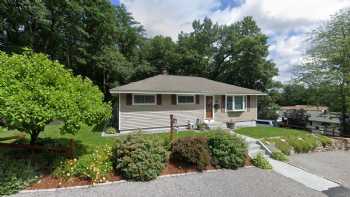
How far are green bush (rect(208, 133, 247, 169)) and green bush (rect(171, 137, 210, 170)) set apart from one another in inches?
17.3

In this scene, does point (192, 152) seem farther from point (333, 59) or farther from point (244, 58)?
→ point (244, 58)

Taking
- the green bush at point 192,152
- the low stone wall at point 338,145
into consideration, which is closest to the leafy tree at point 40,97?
the green bush at point 192,152

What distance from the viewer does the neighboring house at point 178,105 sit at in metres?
12.3

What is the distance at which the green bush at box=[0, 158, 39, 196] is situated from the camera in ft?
17.2

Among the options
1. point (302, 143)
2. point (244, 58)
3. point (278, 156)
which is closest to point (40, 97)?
point (278, 156)

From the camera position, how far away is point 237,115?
53.2 feet

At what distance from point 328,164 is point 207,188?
735cm

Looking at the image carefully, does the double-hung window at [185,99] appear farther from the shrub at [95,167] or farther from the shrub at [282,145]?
the shrub at [95,167]

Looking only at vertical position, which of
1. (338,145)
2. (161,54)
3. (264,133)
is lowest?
(338,145)

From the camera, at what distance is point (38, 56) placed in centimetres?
621

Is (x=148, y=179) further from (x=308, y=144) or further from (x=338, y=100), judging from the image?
(x=338, y=100)

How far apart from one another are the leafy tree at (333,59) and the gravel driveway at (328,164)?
9.40 m

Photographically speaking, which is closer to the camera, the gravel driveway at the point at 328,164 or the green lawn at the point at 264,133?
the gravel driveway at the point at 328,164

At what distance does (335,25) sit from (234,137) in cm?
1989
